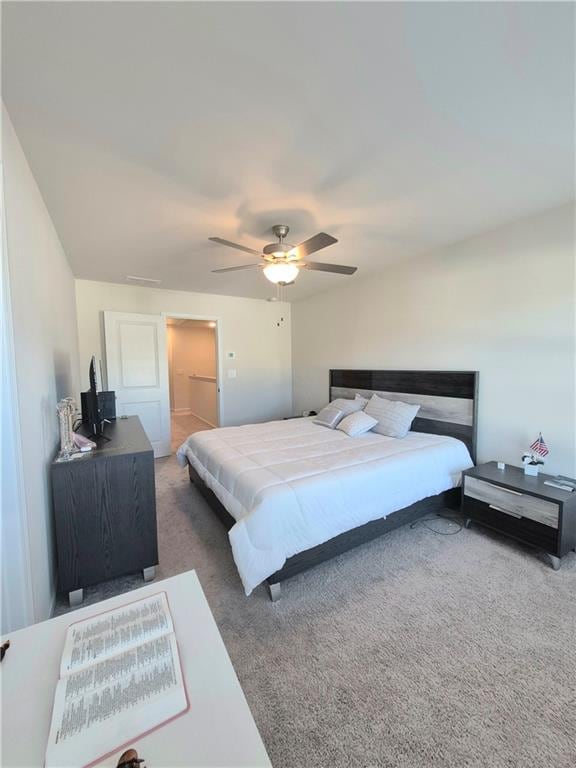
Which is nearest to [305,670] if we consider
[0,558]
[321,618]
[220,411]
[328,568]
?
[321,618]

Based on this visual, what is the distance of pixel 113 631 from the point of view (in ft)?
2.69

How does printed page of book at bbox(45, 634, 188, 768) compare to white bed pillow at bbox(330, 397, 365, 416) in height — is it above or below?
below

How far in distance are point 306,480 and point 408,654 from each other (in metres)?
0.97

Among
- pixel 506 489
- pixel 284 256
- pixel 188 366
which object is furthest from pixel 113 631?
pixel 188 366

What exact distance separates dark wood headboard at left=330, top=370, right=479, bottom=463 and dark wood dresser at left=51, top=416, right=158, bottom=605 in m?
2.73

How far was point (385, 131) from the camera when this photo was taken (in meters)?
1.57

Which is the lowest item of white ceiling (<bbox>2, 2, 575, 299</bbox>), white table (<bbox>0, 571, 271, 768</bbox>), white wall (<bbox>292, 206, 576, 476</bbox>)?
white table (<bbox>0, 571, 271, 768</bbox>)

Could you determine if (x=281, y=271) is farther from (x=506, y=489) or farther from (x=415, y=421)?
(x=506, y=489)

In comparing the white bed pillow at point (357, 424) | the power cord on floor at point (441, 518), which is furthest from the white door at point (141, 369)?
the power cord on floor at point (441, 518)

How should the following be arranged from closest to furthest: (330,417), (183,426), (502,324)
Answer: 1. (502,324)
2. (330,417)
3. (183,426)

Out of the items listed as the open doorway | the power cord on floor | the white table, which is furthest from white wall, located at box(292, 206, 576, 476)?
the open doorway

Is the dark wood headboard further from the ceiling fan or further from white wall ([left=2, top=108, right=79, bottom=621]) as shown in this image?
white wall ([left=2, top=108, right=79, bottom=621])

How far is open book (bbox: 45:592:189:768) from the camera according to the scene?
1.92 ft

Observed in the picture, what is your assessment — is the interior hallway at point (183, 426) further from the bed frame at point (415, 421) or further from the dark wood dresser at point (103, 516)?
the dark wood dresser at point (103, 516)
